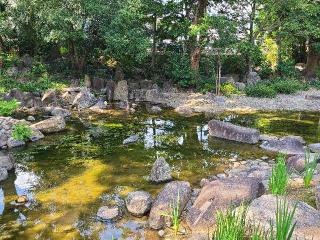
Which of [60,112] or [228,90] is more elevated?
[228,90]

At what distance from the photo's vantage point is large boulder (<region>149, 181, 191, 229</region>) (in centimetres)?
761

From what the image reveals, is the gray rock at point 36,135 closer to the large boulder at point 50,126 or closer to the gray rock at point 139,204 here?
the large boulder at point 50,126

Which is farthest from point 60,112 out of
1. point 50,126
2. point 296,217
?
point 296,217

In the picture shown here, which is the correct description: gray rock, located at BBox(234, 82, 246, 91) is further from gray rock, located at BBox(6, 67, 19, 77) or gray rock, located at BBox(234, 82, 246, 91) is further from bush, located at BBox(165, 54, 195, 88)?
gray rock, located at BBox(6, 67, 19, 77)

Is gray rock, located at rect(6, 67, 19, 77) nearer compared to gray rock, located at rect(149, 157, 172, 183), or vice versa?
gray rock, located at rect(149, 157, 172, 183)

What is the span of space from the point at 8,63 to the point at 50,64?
102 inches

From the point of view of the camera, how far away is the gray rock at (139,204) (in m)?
8.16

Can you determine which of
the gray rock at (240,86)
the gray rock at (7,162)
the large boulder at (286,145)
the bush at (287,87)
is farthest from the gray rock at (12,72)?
the large boulder at (286,145)

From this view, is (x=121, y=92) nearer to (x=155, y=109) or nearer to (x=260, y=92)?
(x=155, y=109)

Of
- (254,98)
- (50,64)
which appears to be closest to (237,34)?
(254,98)

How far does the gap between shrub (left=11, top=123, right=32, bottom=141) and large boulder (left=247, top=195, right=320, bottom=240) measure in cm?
932

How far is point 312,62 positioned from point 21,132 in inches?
916

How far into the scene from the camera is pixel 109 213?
26.9 ft

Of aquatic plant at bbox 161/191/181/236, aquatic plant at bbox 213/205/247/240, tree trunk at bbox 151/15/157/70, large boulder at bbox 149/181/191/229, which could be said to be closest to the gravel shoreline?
tree trunk at bbox 151/15/157/70
